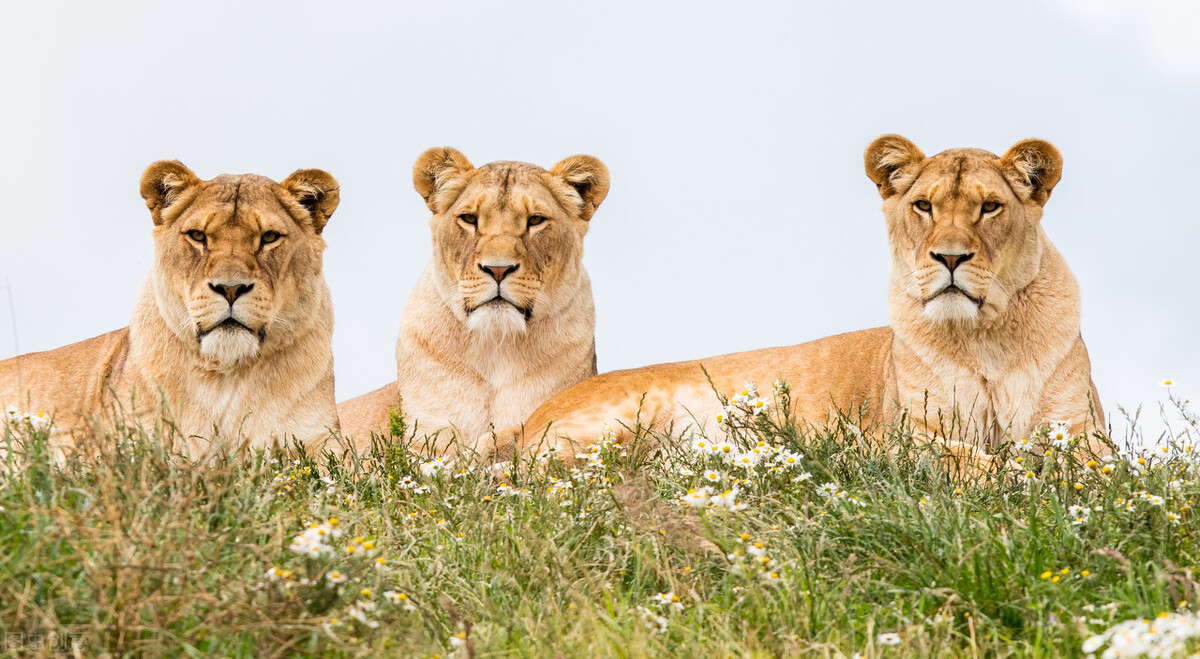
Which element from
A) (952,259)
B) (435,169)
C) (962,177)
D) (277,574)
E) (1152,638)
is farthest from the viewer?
(435,169)

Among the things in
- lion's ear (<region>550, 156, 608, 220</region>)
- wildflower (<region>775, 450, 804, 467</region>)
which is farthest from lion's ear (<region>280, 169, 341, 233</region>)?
wildflower (<region>775, 450, 804, 467</region>)

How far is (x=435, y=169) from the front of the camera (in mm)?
7332

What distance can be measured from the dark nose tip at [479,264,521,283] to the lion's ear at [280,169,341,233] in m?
0.82

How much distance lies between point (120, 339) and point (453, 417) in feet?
5.93

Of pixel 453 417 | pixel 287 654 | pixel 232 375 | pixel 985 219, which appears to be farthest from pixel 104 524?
pixel 985 219

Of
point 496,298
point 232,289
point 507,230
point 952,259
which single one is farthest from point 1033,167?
point 232,289

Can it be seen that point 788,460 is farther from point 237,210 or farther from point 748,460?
point 237,210

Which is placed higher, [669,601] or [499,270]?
[499,270]

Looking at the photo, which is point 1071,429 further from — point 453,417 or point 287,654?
point 287,654

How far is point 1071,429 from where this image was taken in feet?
20.8

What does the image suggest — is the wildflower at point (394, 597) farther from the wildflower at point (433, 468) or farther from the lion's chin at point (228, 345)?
the lion's chin at point (228, 345)

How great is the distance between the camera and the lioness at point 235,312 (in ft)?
19.9

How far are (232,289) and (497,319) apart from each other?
1446 mm

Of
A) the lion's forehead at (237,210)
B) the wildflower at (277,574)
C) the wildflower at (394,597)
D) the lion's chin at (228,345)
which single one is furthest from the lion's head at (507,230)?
the wildflower at (277,574)
